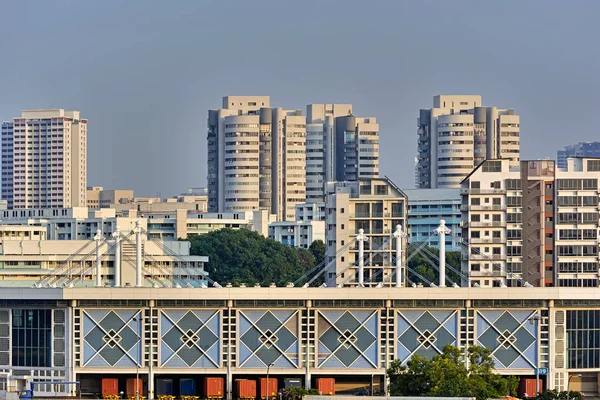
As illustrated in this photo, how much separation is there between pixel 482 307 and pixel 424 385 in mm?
12408

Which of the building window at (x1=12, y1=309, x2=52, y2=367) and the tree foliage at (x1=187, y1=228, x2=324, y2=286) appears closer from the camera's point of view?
the building window at (x1=12, y1=309, x2=52, y2=367)

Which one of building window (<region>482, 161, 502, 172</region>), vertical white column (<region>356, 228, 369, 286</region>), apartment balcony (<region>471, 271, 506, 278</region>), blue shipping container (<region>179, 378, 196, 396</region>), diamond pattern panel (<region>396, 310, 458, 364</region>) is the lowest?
blue shipping container (<region>179, 378, 196, 396</region>)

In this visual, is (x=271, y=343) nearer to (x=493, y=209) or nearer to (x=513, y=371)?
(x=513, y=371)

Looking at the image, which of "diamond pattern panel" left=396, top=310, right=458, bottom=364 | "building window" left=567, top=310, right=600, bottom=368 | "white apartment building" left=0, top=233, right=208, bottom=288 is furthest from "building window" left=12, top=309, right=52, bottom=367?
"white apartment building" left=0, top=233, right=208, bottom=288

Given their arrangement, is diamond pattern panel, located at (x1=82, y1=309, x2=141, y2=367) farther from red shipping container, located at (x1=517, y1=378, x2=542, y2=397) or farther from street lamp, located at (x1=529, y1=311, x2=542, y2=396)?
street lamp, located at (x1=529, y1=311, x2=542, y2=396)

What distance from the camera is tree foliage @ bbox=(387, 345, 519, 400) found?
9275 cm

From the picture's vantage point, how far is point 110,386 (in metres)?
105

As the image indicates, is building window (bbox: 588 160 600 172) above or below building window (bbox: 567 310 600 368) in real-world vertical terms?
above

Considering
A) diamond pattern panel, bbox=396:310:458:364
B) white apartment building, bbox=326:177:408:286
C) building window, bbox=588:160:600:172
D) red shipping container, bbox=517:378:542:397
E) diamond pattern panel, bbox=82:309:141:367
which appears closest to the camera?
diamond pattern panel, bbox=82:309:141:367

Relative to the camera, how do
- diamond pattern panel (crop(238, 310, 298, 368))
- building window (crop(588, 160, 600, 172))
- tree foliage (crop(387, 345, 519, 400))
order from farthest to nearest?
building window (crop(588, 160, 600, 172))
diamond pattern panel (crop(238, 310, 298, 368))
tree foliage (crop(387, 345, 519, 400))

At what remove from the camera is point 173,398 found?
103 meters

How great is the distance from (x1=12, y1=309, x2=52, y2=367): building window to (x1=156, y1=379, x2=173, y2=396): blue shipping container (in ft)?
20.6

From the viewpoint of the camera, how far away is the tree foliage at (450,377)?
9275 cm

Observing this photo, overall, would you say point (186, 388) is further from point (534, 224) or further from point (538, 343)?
point (534, 224)
